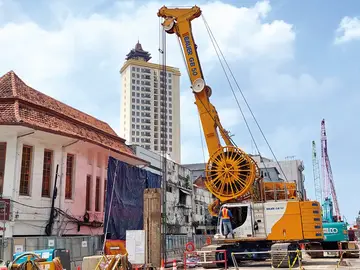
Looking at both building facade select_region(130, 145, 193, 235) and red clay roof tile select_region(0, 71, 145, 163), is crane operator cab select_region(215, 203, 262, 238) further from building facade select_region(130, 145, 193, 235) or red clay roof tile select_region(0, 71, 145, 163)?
building facade select_region(130, 145, 193, 235)

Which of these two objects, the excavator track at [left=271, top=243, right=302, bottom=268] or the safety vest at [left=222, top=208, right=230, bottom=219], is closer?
the excavator track at [left=271, top=243, right=302, bottom=268]

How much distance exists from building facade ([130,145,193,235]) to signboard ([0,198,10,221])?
21.4 m

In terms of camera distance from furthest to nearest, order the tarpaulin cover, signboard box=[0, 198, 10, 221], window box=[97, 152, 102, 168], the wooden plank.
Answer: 1. window box=[97, 152, 102, 168]
2. the tarpaulin cover
3. the wooden plank
4. signboard box=[0, 198, 10, 221]

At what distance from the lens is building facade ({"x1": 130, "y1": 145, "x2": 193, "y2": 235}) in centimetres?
4112

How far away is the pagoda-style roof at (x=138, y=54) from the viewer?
147 metres

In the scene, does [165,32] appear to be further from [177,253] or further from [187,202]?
[187,202]

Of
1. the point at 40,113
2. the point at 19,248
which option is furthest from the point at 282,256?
the point at 40,113

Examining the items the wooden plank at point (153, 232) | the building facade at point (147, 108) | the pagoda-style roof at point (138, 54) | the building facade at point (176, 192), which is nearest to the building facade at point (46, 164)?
the wooden plank at point (153, 232)

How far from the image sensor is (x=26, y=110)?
20.0 metres

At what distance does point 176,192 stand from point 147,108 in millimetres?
84225

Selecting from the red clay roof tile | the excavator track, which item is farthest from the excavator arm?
the red clay roof tile

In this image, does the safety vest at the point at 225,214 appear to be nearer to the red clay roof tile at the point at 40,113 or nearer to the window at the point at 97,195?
the red clay roof tile at the point at 40,113

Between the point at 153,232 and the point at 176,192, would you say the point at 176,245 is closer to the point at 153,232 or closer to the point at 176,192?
the point at 153,232

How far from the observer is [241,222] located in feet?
64.6
